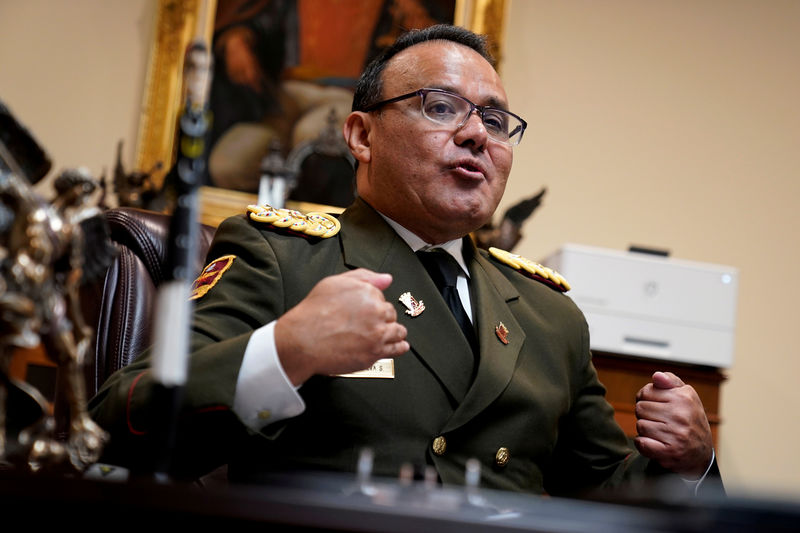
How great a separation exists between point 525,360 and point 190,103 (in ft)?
3.35

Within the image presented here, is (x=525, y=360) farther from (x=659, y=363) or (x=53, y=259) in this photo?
(x=659, y=363)

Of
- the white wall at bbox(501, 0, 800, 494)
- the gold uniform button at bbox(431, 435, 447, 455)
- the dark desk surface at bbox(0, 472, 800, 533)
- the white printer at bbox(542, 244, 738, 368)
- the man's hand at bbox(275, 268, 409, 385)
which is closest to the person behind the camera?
the dark desk surface at bbox(0, 472, 800, 533)

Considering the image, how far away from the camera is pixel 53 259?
0.80m

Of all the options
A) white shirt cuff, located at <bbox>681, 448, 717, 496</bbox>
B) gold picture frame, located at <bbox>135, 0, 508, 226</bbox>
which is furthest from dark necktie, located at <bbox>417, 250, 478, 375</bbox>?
gold picture frame, located at <bbox>135, 0, 508, 226</bbox>

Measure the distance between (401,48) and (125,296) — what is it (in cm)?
78

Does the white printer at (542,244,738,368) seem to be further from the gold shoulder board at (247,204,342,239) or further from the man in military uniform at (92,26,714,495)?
the gold shoulder board at (247,204,342,239)

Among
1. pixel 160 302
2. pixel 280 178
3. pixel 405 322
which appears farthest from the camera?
pixel 280 178

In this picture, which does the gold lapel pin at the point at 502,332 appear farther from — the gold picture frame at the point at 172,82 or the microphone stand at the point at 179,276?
the gold picture frame at the point at 172,82

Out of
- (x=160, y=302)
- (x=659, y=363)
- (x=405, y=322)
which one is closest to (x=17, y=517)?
(x=160, y=302)

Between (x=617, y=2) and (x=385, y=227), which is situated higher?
(x=617, y=2)

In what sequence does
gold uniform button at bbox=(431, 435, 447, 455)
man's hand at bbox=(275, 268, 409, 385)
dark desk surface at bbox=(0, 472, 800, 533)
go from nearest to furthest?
1. dark desk surface at bbox=(0, 472, 800, 533)
2. man's hand at bbox=(275, 268, 409, 385)
3. gold uniform button at bbox=(431, 435, 447, 455)

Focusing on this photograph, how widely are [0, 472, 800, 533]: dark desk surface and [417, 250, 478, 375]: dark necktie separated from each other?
91cm

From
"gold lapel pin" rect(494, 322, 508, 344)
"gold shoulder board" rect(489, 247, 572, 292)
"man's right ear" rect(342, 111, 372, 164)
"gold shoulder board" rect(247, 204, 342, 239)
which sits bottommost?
"gold lapel pin" rect(494, 322, 508, 344)

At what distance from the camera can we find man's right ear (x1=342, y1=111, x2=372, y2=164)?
188 centimetres
